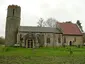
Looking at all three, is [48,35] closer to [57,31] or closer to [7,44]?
[57,31]

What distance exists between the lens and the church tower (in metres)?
68.1

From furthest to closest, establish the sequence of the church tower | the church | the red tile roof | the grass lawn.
Answer: the red tile roof → the church tower → the church → the grass lawn

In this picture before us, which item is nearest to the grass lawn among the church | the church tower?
the church

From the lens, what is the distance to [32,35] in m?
65.4

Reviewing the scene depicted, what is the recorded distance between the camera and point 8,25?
6875 centimetres

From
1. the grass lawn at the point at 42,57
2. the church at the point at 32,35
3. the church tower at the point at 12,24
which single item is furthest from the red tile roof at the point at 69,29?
the grass lawn at the point at 42,57

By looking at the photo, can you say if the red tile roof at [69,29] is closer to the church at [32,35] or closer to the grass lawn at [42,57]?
the church at [32,35]

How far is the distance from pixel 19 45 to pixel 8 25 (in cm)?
828

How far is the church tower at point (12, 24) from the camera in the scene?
68062 millimetres

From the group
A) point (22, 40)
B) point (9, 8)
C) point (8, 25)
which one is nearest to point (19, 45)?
point (22, 40)

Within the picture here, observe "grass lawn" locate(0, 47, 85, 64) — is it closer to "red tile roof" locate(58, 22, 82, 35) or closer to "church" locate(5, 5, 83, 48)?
"church" locate(5, 5, 83, 48)

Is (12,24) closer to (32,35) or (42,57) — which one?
(32,35)

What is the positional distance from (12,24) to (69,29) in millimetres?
19740

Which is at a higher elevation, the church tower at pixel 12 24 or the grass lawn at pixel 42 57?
the church tower at pixel 12 24
